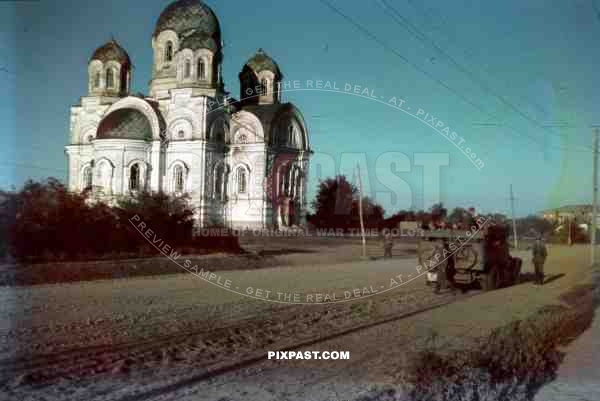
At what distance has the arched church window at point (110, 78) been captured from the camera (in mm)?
23734

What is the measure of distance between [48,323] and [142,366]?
7.53 feet

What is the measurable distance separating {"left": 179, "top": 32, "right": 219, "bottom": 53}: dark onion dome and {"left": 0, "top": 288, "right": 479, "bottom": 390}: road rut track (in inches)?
784

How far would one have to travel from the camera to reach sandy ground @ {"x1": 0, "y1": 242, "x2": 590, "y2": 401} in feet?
16.8

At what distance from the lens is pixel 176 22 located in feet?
92.2

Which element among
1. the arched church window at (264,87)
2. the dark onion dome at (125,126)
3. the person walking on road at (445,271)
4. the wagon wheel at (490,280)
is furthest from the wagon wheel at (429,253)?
the dark onion dome at (125,126)

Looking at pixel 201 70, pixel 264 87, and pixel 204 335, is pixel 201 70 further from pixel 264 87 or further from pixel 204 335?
pixel 204 335

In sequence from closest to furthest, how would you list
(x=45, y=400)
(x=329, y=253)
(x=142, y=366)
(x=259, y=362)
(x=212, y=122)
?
(x=45, y=400) < (x=142, y=366) < (x=259, y=362) < (x=329, y=253) < (x=212, y=122)

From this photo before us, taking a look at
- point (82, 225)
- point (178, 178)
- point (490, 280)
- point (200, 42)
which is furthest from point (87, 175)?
point (490, 280)

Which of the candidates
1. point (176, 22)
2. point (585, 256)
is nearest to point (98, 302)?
point (176, 22)

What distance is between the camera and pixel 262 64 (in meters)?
16.9

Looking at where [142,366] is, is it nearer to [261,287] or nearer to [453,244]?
[261,287]

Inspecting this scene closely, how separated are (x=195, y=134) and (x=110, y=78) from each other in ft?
13.5

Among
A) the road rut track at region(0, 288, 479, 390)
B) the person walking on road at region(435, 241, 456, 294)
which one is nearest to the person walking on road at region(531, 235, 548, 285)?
the person walking on road at region(435, 241, 456, 294)

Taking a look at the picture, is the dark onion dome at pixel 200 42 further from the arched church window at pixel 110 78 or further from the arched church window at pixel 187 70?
the arched church window at pixel 110 78
